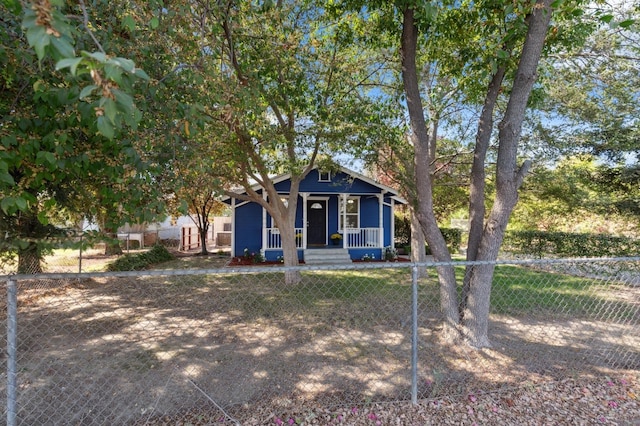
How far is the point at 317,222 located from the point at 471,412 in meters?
11.9

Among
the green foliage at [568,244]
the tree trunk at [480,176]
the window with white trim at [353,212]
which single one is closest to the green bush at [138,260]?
the window with white trim at [353,212]

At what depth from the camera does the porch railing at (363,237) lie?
13824 millimetres

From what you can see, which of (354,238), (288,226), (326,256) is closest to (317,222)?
(354,238)

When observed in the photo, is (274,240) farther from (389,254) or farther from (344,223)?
(389,254)

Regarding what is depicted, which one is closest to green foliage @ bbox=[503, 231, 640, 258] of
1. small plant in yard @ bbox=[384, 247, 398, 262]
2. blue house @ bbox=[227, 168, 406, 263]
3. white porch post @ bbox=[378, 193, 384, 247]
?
small plant in yard @ bbox=[384, 247, 398, 262]

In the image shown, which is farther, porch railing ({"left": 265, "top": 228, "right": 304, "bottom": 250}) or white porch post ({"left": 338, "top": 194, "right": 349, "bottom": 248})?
white porch post ({"left": 338, "top": 194, "right": 349, "bottom": 248})

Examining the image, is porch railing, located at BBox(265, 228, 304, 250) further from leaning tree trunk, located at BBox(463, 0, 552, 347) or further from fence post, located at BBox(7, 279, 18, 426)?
fence post, located at BBox(7, 279, 18, 426)

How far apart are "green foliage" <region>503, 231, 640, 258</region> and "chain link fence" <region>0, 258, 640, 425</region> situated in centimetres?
259

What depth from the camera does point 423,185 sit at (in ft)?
14.6

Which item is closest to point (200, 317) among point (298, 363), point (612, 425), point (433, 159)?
point (298, 363)

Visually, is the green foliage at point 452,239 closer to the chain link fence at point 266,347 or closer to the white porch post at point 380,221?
the white porch post at point 380,221

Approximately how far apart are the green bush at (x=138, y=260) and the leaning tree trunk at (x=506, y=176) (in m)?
10.1

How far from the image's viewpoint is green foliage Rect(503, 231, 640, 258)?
9961 millimetres

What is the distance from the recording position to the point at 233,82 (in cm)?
384
